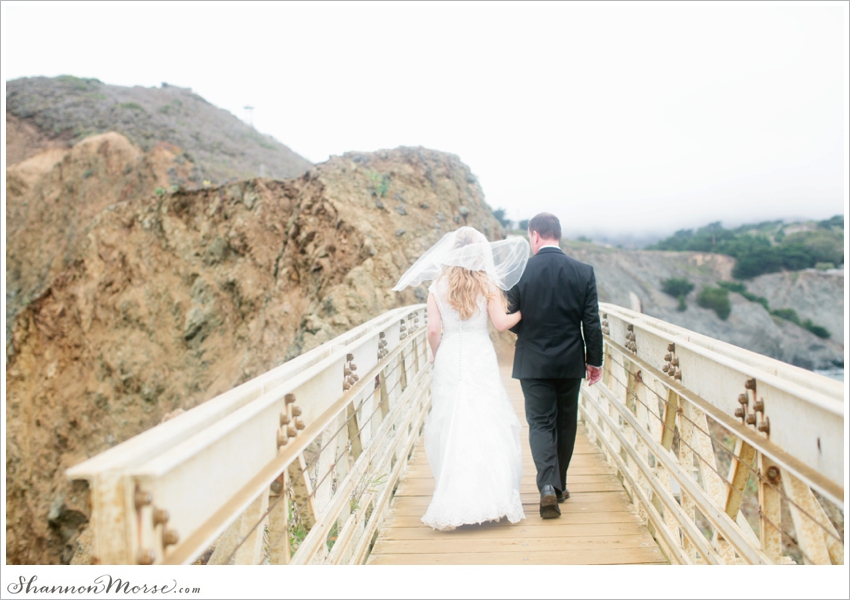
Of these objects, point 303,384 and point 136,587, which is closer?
point 136,587

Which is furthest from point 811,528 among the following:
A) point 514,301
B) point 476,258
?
point 476,258

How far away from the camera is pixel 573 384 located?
4.24 m

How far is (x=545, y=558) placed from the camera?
3471mm

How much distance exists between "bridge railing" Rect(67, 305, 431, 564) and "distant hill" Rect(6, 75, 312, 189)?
91.8 ft

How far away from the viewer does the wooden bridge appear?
157 cm

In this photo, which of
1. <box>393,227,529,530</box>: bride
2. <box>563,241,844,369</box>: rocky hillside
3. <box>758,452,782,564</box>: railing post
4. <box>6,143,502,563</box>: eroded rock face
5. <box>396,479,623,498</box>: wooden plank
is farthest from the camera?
<box>563,241,844,369</box>: rocky hillside

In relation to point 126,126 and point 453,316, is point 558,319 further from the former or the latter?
point 126,126

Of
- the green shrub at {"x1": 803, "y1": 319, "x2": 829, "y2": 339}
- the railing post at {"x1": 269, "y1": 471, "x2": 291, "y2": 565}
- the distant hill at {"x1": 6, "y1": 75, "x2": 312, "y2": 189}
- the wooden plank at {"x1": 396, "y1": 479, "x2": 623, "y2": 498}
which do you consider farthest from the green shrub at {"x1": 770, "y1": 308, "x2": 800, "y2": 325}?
the railing post at {"x1": 269, "y1": 471, "x2": 291, "y2": 565}

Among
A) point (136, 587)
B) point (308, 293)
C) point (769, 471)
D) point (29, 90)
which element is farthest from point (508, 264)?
point (29, 90)

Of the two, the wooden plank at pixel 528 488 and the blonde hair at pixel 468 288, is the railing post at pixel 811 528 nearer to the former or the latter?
the blonde hair at pixel 468 288

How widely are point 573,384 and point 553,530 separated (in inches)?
39.1

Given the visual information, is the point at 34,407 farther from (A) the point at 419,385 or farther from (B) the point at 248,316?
(A) the point at 419,385

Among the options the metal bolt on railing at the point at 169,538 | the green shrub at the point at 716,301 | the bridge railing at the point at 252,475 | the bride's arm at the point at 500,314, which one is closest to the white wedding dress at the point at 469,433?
the bride's arm at the point at 500,314

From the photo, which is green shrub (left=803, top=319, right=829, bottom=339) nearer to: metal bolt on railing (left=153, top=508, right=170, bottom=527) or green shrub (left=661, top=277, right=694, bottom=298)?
green shrub (left=661, top=277, right=694, bottom=298)
